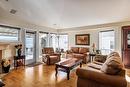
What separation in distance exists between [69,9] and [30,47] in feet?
10.8

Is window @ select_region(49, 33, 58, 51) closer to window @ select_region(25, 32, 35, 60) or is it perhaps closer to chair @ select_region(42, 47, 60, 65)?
chair @ select_region(42, 47, 60, 65)

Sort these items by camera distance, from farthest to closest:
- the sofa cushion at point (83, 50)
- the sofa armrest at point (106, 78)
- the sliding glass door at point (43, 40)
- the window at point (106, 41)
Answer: the sliding glass door at point (43, 40)
the sofa cushion at point (83, 50)
the window at point (106, 41)
the sofa armrest at point (106, 78)

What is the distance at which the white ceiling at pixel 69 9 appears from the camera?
417 centimetres

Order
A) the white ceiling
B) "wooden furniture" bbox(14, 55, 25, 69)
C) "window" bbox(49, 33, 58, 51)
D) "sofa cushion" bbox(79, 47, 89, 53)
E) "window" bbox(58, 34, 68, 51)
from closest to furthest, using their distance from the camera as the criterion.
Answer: the white ceiling, "wooden furniture" bbox(14, 55, 25, 69), "sofa cushion" bbox(79, 47, 89, 53), "window" bbox(49, 33, 58, 51), "window" bbox(58, 34, 68, 51)

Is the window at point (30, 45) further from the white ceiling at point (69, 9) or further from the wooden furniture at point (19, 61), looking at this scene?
the white ceiling at point (69, 9)

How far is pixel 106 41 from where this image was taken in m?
6.51

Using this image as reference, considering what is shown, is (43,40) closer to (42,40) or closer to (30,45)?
(42,40)

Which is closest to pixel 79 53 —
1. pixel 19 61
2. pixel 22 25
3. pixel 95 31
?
pixel 95 31

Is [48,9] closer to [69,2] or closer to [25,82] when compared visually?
[69,2]

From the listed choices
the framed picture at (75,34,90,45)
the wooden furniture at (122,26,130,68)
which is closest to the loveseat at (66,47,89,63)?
the framed picture at (75,34,90,45)

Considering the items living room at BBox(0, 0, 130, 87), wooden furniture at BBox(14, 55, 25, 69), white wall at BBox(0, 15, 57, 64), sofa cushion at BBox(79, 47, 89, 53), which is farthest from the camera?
sofa cushion at BBox(79, 47, 89, 53)

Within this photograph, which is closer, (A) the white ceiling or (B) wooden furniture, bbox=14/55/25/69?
(A) the white ceiling

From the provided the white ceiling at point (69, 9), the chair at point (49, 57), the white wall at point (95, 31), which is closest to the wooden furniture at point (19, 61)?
the chair at point (49, 57)

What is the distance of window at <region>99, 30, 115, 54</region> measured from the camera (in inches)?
245
